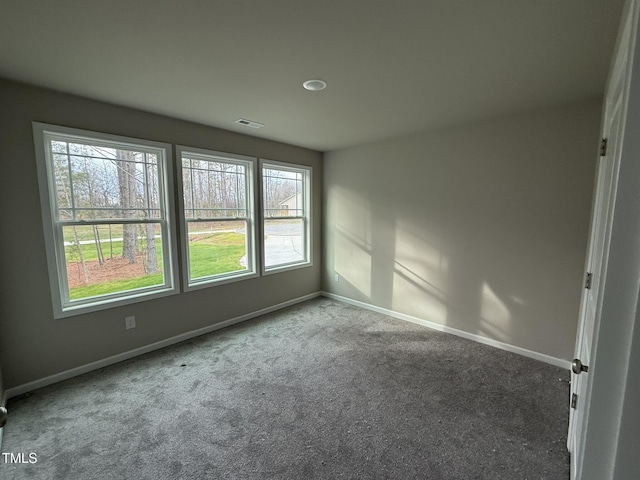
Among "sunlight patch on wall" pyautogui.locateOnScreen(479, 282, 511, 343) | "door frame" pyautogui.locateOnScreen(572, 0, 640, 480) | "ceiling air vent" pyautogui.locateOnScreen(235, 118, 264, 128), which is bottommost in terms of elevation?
"sunlight patch on wall" pyautogui.locateOnScreen(479, 282, 511, 343)

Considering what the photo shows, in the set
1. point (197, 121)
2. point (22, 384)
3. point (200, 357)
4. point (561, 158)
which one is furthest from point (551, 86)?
point (22, 384)

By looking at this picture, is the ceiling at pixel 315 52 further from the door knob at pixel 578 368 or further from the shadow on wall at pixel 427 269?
the door knob at pixel 578 368

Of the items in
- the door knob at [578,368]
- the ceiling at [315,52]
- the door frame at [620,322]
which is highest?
the ceiling at [315,52]

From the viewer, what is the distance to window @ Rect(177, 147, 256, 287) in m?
3.30

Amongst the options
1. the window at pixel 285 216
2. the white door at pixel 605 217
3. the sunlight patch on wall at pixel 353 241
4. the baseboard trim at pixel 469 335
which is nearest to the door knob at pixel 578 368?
the white door at pixel 605 217

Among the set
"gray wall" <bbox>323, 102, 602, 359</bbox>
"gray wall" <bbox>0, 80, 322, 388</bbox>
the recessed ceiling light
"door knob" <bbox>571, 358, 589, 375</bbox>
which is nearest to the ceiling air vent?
"gray wall" <bbox>0, 80, 322, 388</bbox>

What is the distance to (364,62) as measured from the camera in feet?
6.19

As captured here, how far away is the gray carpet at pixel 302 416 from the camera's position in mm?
1675

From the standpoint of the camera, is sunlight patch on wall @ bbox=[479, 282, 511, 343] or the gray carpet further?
sunlight patch on wall @ bbox=[479, 282, 511, 343]

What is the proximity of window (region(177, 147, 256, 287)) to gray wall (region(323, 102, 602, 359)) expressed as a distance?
1.55 meters

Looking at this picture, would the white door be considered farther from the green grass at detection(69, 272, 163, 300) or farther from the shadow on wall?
the green grass at detection(69, 272, 163, 300)

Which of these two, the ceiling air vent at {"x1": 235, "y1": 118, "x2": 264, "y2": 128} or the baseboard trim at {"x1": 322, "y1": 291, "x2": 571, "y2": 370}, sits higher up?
the ceiling air vent at {"x1": 235, "y1": 118, "x2": 264, "y2": 128}

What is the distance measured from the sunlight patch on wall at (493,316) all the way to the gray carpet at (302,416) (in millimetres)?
184

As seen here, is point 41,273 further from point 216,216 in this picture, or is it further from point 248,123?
point 248,123
